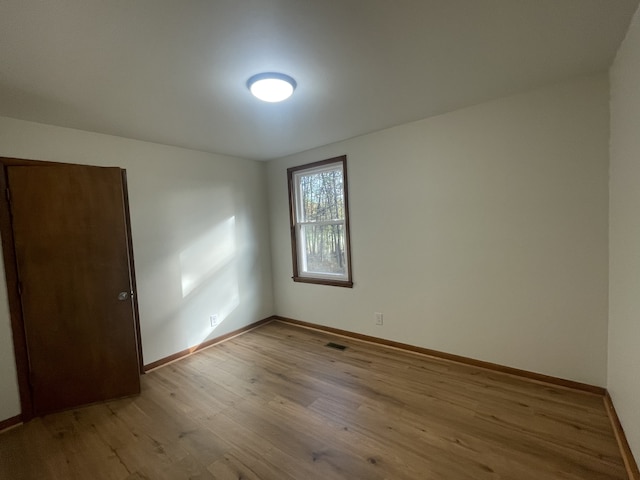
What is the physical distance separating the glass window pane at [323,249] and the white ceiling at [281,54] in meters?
1.56

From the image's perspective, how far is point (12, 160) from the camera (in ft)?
7.05

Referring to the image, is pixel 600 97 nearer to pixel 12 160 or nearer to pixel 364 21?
pixel 364 21

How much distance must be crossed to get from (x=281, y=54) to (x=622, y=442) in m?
3.00

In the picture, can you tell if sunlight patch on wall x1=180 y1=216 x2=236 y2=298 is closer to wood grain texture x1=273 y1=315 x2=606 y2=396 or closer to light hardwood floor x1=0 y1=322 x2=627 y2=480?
light hardwood floor x1=0 y1=322 x2=627 y2=480

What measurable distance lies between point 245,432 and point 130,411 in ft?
3.46

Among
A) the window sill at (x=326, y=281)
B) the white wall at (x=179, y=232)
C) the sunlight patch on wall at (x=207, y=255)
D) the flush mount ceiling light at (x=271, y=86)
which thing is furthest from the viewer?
the window sill at (x=326, y=281)

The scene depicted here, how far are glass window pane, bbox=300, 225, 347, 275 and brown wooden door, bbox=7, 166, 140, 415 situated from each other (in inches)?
82.9

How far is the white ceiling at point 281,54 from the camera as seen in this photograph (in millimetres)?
1257

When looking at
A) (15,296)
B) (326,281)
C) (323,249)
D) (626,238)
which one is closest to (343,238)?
(323,249)

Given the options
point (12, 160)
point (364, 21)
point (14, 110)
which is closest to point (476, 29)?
point (364, 21)

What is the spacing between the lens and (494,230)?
2416 millimetres

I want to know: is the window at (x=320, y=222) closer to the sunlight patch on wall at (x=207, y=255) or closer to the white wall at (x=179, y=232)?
the white wall at (x=179, y=232)

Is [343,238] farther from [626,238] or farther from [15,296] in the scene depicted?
[15,296]

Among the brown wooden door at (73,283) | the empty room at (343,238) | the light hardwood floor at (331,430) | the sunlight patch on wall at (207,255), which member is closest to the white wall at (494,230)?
the empty room at (343,238)
